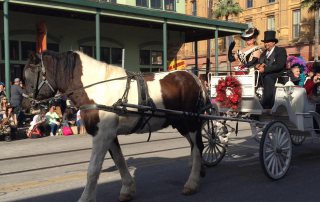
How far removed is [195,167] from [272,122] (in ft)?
5.10

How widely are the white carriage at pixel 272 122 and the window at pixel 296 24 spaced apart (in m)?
39.4

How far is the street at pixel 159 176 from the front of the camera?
→ 5.98 meters

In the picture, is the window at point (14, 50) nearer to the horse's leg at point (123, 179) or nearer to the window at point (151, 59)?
the window at point (151, 59)

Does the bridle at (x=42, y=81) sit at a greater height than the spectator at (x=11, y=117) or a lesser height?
greater

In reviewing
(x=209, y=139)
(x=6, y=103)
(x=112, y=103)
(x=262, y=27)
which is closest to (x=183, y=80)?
(x=112, y=103)

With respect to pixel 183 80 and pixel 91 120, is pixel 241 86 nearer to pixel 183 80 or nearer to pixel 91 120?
pixel 183 80

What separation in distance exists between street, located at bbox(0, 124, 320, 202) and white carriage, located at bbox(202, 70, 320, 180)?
0.28 metres

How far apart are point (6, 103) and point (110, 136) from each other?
10.3 meters

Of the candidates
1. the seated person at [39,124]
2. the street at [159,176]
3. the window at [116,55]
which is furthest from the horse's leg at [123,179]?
the window at [116,55]

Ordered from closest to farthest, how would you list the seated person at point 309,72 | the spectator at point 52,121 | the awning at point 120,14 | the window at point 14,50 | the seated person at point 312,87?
the seated person at point 312,87, the seated person at point 309,72, the spectator at point 52,121, the awning at point 120,14, the window at point 14,50

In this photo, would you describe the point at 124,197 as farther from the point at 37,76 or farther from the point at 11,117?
the point at 11,117

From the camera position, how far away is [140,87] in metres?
5.63

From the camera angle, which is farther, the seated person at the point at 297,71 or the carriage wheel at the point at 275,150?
the seated person at the point at 297,71

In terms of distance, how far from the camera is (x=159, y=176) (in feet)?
23.5
